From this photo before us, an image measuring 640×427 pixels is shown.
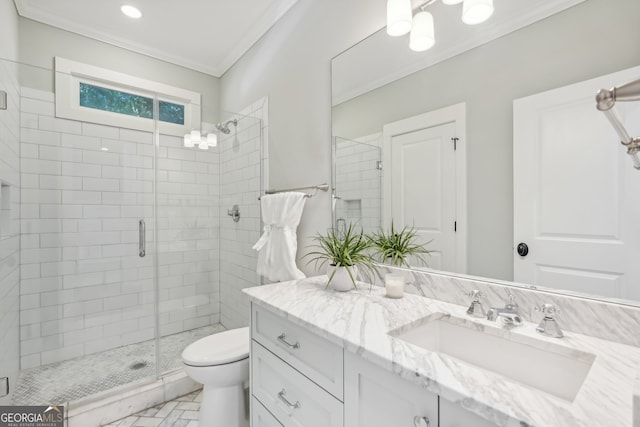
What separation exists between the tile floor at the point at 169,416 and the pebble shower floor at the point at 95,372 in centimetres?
22

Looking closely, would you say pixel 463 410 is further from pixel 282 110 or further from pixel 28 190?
pixel 28 190

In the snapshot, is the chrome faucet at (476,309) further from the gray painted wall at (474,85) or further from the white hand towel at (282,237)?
the white hand towel at (282,237)

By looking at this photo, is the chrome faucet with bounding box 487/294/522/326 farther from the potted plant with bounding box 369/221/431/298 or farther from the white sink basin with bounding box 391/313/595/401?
the potted plant with bounding box 369/221/431/298

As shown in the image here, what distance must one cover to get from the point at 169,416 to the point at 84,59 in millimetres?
2666

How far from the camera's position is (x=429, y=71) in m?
1.26

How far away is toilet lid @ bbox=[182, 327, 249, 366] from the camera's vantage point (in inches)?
58.0

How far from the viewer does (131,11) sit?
214 centimetres

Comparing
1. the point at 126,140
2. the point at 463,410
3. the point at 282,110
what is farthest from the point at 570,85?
the point at 126,140

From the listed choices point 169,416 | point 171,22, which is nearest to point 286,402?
point 169,416

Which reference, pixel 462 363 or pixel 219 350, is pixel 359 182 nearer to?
pixel 462 363

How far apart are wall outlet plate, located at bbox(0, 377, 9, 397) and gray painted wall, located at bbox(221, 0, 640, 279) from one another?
1.72 meters

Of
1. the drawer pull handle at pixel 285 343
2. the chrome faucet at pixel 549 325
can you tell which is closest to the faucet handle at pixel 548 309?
the chrome faucet at pixel 549 325

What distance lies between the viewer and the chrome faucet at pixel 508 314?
908 mm

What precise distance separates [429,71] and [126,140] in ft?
7.44
